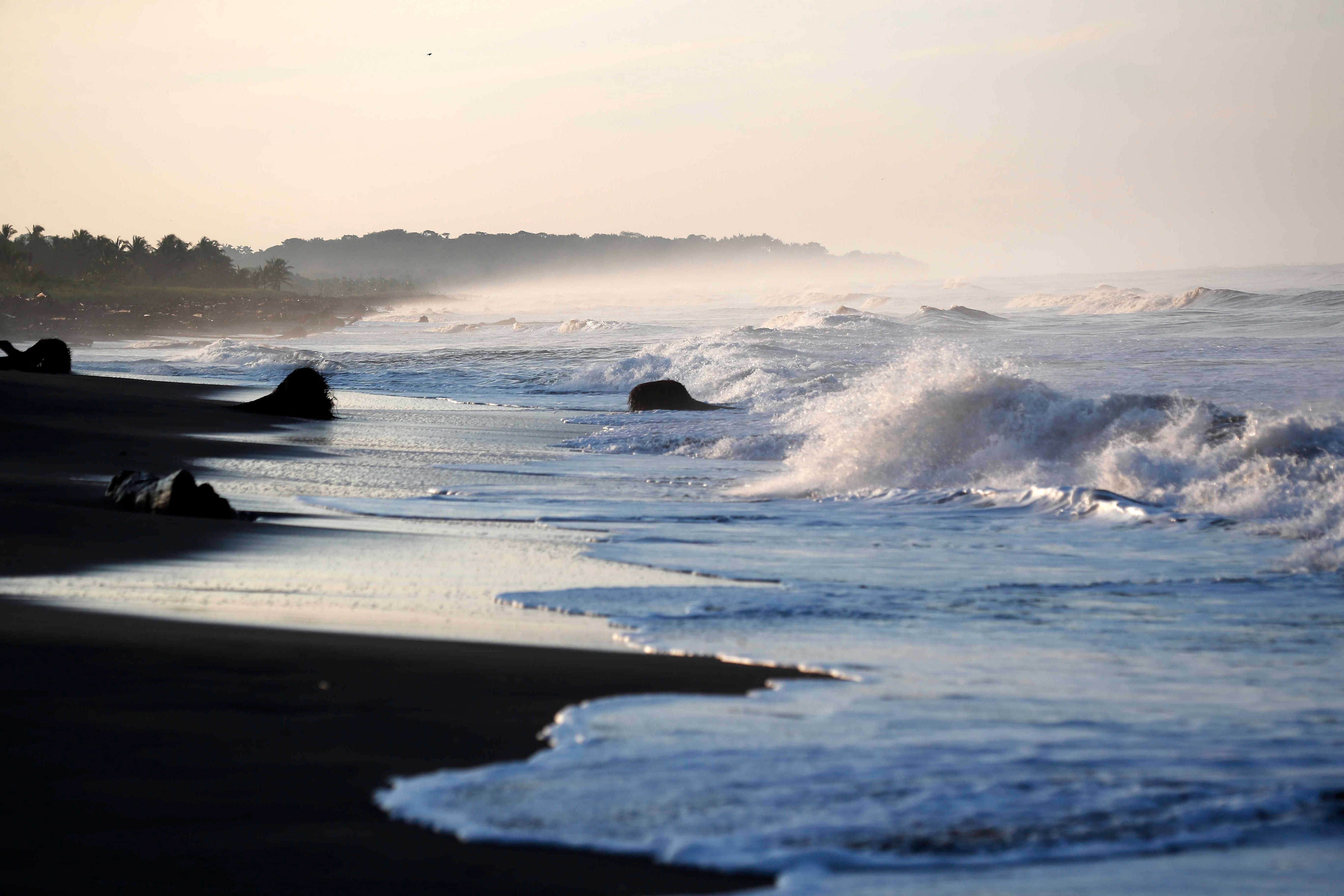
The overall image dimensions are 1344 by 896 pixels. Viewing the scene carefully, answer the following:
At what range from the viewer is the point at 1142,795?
116 inches

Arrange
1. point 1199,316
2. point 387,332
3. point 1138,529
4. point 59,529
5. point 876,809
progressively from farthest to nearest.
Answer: point 387,332
point 1199,316
point 1138,529
point 59,529
point 876,809

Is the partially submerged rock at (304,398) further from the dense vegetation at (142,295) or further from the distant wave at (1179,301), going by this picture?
the dense vegetation at (142,295)

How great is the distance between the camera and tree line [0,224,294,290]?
99688mm

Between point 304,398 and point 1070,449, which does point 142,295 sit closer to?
point 304,398

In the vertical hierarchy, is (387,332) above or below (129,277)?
below

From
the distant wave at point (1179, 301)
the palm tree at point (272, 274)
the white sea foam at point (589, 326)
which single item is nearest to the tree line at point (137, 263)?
the palm tree at point (272, 274)

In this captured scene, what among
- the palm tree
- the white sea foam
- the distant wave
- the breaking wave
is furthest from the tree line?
the breaking wave

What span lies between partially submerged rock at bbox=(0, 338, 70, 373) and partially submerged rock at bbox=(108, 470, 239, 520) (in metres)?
16.4

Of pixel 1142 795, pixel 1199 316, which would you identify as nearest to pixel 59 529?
pixel 1142 795

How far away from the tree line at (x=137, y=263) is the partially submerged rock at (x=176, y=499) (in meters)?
91.5

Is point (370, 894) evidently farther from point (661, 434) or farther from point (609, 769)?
point (661, 434)

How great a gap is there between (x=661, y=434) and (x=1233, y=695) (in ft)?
34.8

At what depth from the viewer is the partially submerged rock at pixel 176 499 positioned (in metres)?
7.16

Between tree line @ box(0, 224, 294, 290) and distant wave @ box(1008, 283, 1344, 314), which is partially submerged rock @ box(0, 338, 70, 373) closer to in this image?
distant wave @ box(1008, 283, 1344, 314)
